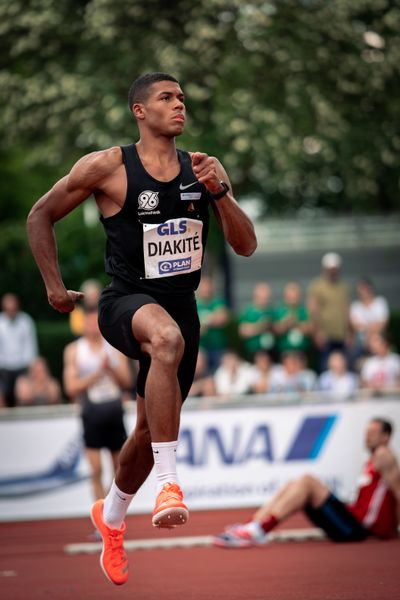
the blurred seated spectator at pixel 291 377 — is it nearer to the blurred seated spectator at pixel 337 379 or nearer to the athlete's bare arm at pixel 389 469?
the blurred seated spectator at pixel 337 379

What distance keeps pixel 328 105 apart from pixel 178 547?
33.9 ft

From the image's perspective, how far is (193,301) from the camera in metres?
7.54

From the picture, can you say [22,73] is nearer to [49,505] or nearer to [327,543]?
[49,505]

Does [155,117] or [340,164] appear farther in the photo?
[340,164]

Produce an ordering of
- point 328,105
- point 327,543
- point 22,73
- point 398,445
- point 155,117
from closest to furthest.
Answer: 1. point 155,117
2. point 327,543
3. point 398,445
4. point 328,105
5. point 22,73

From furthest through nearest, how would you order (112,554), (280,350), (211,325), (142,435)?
(280,350) → (211,325) → (112,554) → (142,435)

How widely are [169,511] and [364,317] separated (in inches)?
448

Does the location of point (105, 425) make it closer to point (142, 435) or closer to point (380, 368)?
point (380, 368)

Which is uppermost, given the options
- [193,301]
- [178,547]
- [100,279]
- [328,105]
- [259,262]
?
[193,301]

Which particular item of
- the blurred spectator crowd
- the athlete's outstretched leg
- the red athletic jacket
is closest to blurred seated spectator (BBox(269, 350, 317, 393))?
the blurred spectator crowd

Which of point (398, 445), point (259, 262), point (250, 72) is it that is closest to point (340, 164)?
point (250, 72)

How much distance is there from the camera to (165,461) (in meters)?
7.04

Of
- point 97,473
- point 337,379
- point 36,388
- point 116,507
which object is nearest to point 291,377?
point 337,379

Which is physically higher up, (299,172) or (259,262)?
(299,172)
